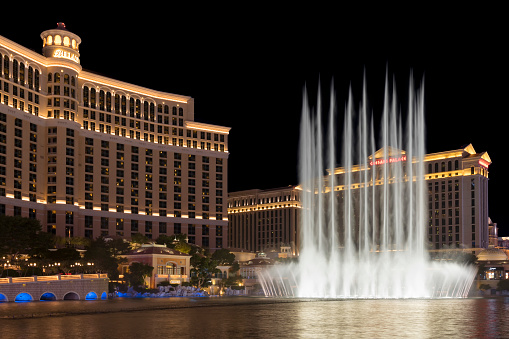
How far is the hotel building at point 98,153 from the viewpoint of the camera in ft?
418

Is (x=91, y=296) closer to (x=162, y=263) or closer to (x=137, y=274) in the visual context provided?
(x=137, y=274)

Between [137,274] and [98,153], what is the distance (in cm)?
4340

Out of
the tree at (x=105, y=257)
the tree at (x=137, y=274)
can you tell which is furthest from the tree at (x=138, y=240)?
the tree at (x=137, y=274)

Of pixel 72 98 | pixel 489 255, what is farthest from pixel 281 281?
pixel 489 255

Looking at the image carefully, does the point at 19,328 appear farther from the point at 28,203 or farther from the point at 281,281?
the point at 28,203

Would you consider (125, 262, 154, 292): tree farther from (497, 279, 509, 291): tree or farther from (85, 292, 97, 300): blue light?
(497, 279, 509, 291): tree

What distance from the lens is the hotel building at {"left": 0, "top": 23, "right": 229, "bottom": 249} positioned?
128m

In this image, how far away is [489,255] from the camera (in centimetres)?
16262

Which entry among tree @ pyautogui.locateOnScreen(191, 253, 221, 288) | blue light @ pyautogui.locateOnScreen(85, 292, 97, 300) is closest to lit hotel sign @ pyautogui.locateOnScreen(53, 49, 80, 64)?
tree @ pyautogui.locateOnScreen(191, 253, 221, 288)

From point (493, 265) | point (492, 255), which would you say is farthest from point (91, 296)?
point (492, 255)

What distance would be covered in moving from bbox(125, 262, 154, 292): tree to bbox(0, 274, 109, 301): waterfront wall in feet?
75.0

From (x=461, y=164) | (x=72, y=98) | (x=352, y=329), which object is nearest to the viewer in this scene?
(x=352, y=329)

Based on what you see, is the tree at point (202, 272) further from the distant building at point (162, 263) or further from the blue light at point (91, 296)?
the blue light at point (91, 296)

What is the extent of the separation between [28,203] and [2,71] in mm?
24826
